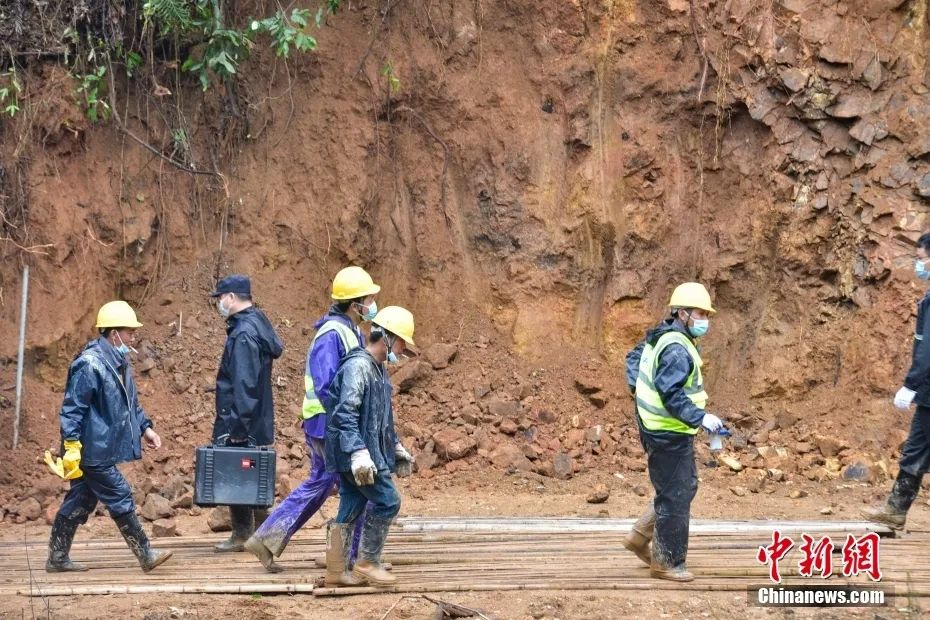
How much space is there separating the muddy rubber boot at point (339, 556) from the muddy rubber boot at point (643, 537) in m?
1.69

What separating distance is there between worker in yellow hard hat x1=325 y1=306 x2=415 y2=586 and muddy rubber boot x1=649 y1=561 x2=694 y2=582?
1589 millimetres

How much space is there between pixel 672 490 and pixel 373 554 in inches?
71.8

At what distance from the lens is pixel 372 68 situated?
12.0 m

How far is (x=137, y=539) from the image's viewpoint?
7328 mm

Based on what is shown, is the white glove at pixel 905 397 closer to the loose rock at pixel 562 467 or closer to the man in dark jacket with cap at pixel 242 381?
the loose rock at pixel 562 467

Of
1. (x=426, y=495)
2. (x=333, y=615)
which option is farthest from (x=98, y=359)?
(x=426, y=495)

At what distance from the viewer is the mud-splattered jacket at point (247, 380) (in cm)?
773

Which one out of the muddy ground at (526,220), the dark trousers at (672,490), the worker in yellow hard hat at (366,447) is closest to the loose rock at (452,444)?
the muddy ground at (526,220)

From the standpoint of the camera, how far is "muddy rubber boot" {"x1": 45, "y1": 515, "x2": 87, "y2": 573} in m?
7.43

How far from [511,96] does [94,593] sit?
22.9 feet

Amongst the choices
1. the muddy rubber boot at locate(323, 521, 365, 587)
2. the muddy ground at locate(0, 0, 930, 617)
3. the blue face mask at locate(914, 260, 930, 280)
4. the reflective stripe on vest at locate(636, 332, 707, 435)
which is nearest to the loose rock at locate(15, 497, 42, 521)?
the muddy ground at locate(0, 0, 930, 617)

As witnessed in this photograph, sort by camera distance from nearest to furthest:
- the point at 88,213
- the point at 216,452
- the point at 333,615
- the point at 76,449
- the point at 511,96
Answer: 1. the point at 333,615
2. the point at 76,449
3. the point at 216,452
4. the point at 88,213
5. the point at 511,96

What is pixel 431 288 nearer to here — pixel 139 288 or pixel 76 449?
pixel 139 288

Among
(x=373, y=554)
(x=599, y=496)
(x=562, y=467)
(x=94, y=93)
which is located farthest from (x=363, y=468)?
(x=94, y=93)
